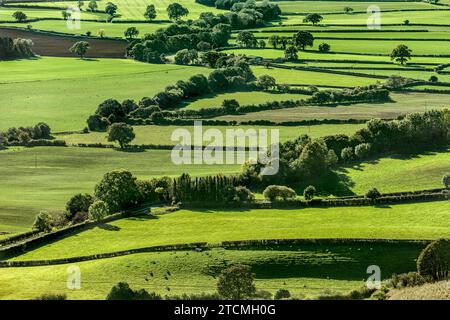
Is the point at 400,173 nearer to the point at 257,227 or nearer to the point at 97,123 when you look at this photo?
the point at 257,227

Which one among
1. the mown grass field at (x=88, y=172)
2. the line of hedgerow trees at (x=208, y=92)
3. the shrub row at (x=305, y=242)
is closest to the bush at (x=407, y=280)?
the shrub row at (x=305, y=242)

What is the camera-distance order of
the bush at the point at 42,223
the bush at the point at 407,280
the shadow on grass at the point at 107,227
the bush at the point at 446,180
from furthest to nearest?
the bush at the point at 446,180, the bush at the point at 42,223, the shadow on grass at the point at 107,227, the bush at the point at 407,280

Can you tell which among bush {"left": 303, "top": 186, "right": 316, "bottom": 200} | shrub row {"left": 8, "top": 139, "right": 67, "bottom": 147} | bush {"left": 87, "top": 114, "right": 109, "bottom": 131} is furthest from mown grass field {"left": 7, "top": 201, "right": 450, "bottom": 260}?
bush {"left": 87, "top": 114, "right": 109, "bottom": 131}

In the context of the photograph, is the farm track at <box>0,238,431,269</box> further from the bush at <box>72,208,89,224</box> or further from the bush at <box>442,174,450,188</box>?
the bush at <box>442,174,450,188</box>

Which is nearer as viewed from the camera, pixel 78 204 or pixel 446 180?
pixel 78 204

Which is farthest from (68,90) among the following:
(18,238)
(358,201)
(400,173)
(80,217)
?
(358,201)

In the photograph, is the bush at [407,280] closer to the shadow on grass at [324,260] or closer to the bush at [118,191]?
the shadow on grass at [324,260]
